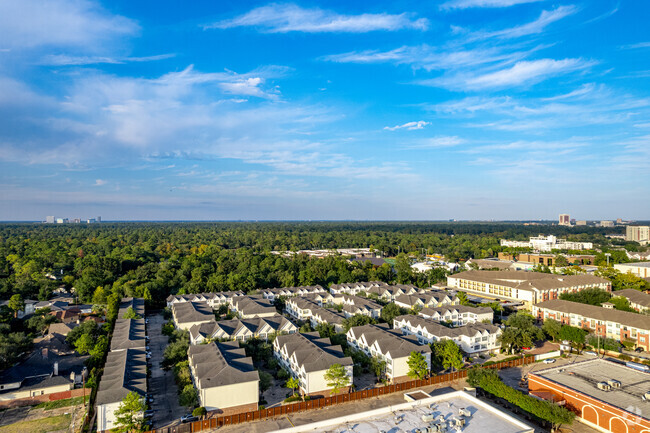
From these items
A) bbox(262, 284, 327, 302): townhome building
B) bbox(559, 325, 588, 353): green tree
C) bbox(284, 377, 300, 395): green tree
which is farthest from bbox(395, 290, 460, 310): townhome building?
bbox(284, 377, 300, 395): green tree

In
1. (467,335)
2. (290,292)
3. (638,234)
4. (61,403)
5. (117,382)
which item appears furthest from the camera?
(638,234)

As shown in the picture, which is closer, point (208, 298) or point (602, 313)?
point (602, 313)

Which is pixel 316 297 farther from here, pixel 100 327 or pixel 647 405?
pixel 647 405

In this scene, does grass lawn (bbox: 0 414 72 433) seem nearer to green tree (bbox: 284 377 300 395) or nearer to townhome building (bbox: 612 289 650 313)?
green tree (bbox: 284 377 300 395)

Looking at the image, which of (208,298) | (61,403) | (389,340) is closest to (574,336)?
(389,340)

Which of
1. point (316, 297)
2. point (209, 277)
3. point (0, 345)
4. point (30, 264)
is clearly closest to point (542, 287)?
point (316, 297)

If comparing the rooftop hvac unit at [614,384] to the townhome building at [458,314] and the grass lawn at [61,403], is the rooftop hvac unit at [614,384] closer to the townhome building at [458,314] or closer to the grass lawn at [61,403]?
the townhome building at [458,314]

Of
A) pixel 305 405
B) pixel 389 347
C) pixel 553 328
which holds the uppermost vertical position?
pixel 389 347

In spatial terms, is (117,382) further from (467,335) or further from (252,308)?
(467,335)
